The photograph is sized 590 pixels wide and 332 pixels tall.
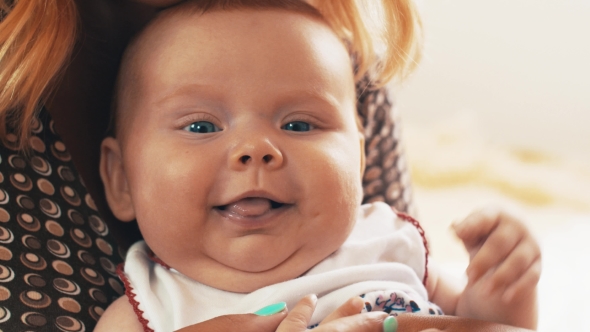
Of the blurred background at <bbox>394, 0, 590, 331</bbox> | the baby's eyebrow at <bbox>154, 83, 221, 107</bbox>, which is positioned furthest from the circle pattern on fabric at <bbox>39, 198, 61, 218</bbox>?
the blurred background at <bbox>394, 0, 590, 331</bbox>

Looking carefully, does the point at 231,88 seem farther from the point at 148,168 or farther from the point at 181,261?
the point at 181,261

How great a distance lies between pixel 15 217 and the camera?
1.13 metres

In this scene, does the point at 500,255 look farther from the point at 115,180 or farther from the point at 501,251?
the point at 115,180

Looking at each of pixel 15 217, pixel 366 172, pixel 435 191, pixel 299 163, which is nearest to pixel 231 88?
pixel 299 163

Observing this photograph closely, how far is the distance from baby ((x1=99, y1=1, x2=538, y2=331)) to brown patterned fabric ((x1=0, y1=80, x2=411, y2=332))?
6 cm

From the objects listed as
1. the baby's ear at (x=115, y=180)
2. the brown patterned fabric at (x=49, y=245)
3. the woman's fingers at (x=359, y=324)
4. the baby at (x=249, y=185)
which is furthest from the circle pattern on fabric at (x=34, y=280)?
the woman's fingers at (x=359, y=324)

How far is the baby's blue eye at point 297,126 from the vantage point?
1195mm

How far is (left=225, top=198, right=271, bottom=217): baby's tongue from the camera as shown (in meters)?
1.12

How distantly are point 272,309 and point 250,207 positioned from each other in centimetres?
17

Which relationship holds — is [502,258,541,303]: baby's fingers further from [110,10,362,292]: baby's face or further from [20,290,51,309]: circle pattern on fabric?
[20,290,51,309]: circle pattern on fabric

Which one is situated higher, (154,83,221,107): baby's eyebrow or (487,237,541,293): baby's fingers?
(154,83,221,107): baby's eyebrow

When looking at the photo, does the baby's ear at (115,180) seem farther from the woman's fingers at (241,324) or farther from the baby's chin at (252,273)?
the woman's fingers at (241,324)

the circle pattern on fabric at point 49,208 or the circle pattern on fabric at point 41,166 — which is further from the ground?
the circle pattern on fabric at point 41,166

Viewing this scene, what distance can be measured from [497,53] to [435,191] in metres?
0.68
